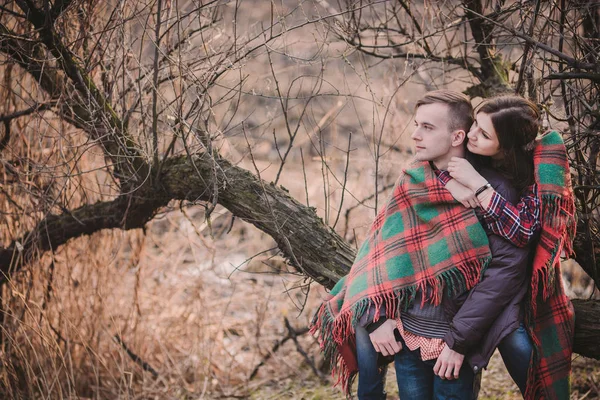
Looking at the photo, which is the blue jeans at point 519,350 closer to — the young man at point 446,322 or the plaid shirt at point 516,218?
the young man at point 446,322

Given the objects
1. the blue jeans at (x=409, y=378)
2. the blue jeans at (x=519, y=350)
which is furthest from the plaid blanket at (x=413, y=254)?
the blue jeans at (x=519, y=350)

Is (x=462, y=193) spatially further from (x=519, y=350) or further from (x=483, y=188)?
(x=519, y=350)

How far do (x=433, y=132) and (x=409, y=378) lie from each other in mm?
956

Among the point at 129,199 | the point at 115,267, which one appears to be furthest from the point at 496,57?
the point at 115,267

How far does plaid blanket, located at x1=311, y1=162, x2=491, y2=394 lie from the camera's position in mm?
2256

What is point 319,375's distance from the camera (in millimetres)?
4535

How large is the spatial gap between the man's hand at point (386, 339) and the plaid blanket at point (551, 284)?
0.49 m

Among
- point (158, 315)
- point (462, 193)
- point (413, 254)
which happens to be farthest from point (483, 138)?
point (158, 315)

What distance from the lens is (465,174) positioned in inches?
88.2

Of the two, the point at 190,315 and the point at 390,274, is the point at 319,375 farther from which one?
the point at 390,274

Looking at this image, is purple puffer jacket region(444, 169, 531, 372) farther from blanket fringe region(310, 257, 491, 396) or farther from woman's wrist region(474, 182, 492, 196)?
woman's wrist region(474, 182, 492, 196)

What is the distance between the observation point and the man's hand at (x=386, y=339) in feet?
7.71

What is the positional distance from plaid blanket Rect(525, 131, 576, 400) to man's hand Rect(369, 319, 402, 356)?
49 centimetres

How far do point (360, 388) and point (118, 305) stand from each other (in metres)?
2.46
